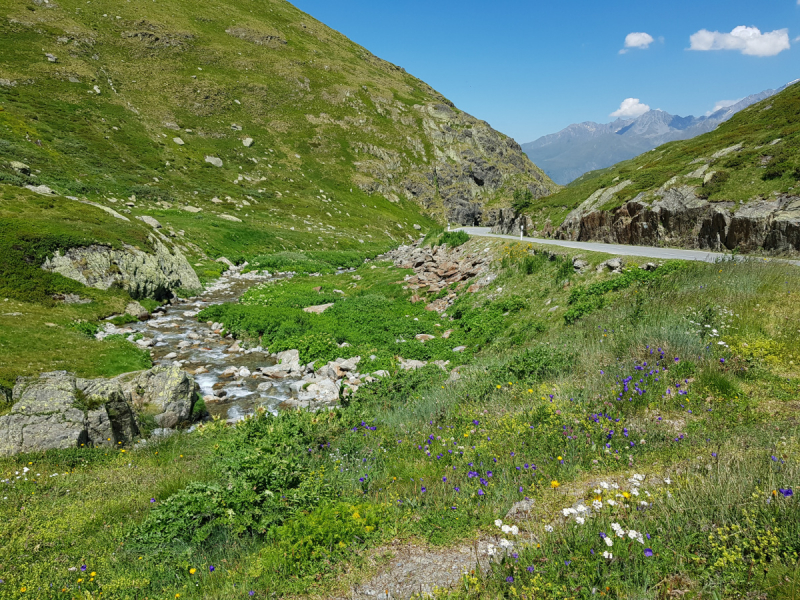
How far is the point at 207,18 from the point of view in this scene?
110500 millimetres

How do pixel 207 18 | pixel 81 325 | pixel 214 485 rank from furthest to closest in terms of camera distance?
pixel 207 18, pixel 81 325, pixel 214 485

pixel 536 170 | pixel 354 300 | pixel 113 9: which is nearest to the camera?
pixel 354 300

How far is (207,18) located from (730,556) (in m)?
150

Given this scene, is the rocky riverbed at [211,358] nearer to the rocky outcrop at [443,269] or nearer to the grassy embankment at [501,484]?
the grassy embankment at [501,484]

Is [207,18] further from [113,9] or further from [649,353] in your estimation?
[649,353]

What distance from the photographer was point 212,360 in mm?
16719

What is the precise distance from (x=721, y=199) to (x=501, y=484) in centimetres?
2492

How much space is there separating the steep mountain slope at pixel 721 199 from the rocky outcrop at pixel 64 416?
2555cm

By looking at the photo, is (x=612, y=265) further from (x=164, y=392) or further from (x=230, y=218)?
(x=230, y=218)

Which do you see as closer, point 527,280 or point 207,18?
point 527,280

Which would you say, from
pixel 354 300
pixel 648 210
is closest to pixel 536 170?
pixel 648 210

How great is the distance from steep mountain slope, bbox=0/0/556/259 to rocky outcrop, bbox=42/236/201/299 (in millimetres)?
11366

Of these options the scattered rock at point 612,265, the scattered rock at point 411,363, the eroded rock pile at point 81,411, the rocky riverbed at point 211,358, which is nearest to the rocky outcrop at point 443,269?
the scattered rock at point 612,265

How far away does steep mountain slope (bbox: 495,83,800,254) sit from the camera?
59.8ft
